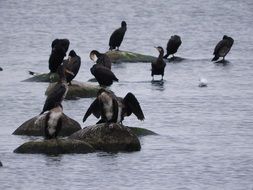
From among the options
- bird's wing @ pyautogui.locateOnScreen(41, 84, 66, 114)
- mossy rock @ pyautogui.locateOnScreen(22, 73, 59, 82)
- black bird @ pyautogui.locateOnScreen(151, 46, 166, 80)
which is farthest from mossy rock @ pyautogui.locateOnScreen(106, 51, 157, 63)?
bird's wing @ pyautogui.locateOnScreen(41, 84, 66, 114)

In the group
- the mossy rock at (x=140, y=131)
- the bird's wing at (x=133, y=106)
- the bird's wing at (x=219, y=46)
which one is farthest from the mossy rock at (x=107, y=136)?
the bird's wing at (x=219, y=46)

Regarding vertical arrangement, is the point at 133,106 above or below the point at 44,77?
above

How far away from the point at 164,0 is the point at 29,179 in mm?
61587

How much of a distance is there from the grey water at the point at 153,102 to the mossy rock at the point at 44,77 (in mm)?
309

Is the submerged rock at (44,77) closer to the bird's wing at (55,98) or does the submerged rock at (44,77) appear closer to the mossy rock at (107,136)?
the bird's wing at (55,98)

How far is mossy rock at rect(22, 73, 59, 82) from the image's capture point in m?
39.0

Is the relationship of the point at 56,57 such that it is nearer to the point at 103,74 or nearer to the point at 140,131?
the point at 103,74

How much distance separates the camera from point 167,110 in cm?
3466

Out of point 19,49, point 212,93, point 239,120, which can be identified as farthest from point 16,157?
point 19,49

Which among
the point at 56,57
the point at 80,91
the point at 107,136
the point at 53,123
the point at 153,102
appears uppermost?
the point at 56,57

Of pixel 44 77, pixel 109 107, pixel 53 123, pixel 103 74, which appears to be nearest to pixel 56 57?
pixel 44 77

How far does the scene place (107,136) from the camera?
27.2 m

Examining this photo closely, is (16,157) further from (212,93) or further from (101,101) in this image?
(212,93)

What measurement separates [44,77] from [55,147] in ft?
45.7
